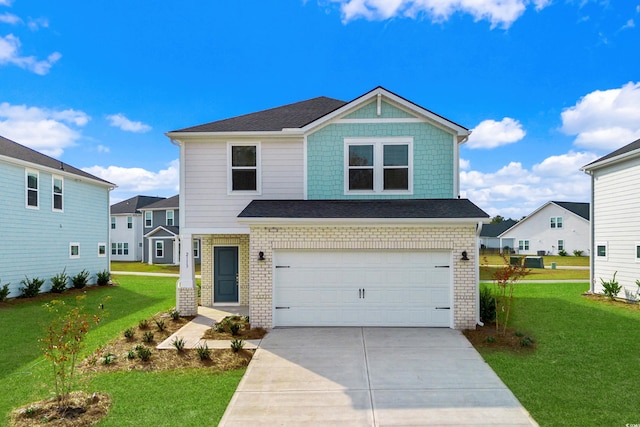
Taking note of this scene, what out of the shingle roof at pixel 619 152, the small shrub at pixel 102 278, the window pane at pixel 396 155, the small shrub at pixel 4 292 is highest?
the shingle roof at pixel 619 152

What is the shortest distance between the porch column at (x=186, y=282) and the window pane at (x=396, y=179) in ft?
21.4

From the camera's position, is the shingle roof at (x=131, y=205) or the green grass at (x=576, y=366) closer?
the green grass at (x=576, y=366)

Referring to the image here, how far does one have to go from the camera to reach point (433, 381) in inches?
258

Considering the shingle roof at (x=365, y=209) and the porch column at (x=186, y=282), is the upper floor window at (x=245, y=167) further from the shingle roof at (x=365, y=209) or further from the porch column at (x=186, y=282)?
the porch column at (x=186, y=282)

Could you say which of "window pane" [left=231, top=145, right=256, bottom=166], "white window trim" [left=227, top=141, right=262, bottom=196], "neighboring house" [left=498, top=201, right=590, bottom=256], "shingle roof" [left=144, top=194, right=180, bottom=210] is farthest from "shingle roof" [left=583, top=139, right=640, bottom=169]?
"shingle roof" [left=144, top=194, right=180, bottom=210]

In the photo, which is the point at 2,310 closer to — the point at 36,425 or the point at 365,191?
the point at 36,425

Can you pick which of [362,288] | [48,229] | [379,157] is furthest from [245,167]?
[48,229]

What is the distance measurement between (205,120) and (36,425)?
9.86 m

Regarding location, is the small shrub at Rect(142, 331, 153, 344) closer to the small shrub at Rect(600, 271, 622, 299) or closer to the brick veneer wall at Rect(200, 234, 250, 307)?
the brick veneer wall at Rect(200, 234, 250, 307)

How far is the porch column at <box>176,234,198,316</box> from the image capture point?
11.8 meters

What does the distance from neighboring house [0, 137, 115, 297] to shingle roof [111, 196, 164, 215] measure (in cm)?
1755

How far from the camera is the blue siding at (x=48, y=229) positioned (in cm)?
1541

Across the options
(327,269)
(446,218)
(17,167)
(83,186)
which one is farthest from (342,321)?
(83,186)

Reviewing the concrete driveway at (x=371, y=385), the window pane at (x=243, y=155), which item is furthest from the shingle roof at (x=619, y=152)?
the window pane at (x=243, y=155)
